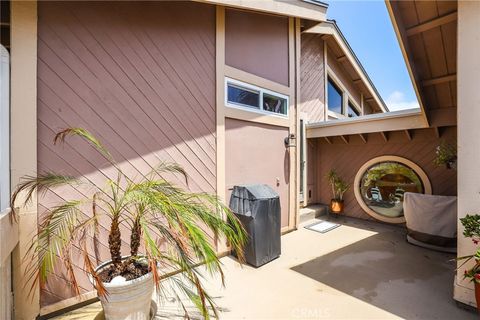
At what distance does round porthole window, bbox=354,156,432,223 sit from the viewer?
17.5ft

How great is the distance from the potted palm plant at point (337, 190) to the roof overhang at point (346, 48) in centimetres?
426

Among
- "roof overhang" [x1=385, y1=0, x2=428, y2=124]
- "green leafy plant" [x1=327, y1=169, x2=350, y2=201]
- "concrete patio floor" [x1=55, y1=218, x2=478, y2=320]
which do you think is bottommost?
"concrete patio floor" [x1=55, y1=218, x2=478, y2=320]

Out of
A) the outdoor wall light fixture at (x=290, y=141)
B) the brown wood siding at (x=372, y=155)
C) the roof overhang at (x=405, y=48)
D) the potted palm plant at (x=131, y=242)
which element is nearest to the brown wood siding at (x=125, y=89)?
the potted palm plant at (x=131, y=242)

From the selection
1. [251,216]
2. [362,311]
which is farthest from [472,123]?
[251,216]

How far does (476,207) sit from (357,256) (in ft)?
6.67

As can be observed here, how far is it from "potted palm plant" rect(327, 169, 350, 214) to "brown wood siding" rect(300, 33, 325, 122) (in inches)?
78.9

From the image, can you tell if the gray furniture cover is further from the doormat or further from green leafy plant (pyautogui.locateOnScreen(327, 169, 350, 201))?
green leafy plant (pyautogui.locateOnScreen(327, 169, 350, 201))

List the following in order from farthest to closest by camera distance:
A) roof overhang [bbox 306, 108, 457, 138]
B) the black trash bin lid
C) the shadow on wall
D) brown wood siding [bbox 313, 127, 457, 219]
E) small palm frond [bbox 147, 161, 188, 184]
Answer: brown wood siding [bbox 313, 127, 457, 219] → roof overhang [bbox 306, 108, 457, 138] → the black trash bin lid → small palm frond [bbox 147, 161, 188, 184] → the shadow on wall

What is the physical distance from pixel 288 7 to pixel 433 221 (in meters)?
5.15

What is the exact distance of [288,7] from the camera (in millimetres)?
4348

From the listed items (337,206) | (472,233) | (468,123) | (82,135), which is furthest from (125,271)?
(337,206)

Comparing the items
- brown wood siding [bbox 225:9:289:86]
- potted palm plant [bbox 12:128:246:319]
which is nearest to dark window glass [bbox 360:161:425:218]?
brown wood siding [bbox 225:9:289:86]

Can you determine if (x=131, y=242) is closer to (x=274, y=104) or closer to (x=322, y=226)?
(x=274, y=104)

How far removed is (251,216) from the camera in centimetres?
361
